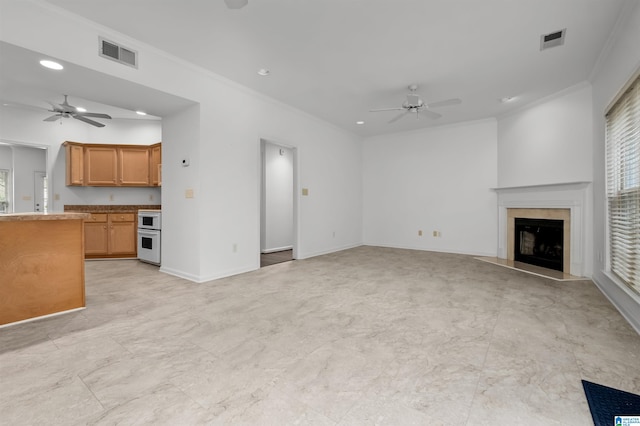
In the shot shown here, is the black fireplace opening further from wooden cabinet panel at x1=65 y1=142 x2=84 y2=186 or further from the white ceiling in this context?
wooden cabinet panel at x1=65 y1=142 x2=84 y2=186

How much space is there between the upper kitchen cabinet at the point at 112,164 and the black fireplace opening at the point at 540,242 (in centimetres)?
713

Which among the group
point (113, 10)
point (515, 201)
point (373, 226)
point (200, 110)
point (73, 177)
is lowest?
point (373, 226)

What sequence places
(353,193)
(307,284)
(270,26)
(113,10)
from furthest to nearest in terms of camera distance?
(353,193) → (307,284) → (270,26) → (113,10)

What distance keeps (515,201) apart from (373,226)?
3.08m

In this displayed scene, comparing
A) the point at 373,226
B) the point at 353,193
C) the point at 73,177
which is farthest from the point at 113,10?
the point at 373,226

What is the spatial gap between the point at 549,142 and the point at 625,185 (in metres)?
2.07

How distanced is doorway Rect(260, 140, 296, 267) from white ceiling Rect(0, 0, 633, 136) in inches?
84.5

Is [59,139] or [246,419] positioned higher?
[59,139]

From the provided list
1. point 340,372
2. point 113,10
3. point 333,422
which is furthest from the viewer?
point 113,10

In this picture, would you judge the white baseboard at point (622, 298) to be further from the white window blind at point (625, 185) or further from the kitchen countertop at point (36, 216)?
the kitchen countertop at point (36, 216)

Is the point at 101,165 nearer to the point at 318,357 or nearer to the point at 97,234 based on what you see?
the point at 97,234

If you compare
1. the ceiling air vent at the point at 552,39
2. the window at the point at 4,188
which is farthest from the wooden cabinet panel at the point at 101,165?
the ceiling air vent at the point at 552,39

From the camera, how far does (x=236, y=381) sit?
165cm

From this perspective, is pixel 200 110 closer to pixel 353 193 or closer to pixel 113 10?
pixel 113 10
